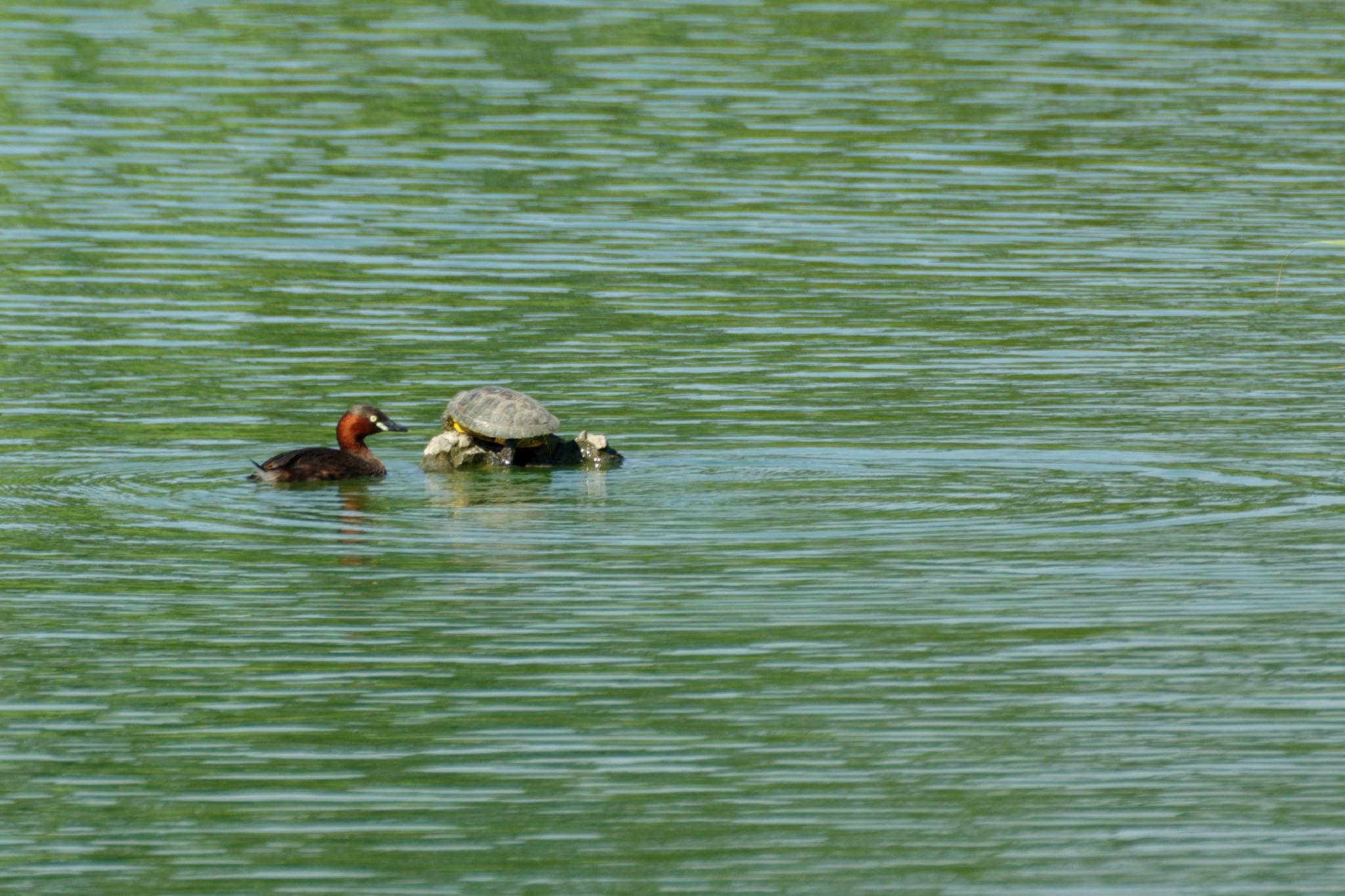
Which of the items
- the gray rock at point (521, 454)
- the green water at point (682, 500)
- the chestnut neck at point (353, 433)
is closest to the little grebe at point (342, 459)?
the chestnut neck at point (353, 433)

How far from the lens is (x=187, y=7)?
3866 centimetres

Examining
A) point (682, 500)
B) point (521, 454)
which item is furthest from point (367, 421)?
point (682, 500)

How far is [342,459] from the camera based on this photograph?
14.6 m

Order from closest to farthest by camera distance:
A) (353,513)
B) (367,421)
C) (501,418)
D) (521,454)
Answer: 1. (353,513)
2. (501,418)
3. (367,421)
4. (521,454)

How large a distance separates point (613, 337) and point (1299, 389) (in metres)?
4.47

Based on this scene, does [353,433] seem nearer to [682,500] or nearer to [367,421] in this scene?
[367,421]

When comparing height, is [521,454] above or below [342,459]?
below

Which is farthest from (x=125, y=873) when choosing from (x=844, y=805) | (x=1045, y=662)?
(x=1045, y=662)

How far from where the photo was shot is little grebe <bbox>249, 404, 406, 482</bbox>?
14.5m

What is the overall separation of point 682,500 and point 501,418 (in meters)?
1.40

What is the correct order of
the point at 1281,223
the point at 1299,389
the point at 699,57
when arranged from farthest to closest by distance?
the point at 699,57 < the point at 1281,223 < the point at 1299,389

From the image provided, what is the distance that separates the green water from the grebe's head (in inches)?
14.1

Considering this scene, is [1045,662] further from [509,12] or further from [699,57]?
[509,12]

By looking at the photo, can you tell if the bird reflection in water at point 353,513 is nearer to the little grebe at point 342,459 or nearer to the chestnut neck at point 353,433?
the little grebe at point 342,459
